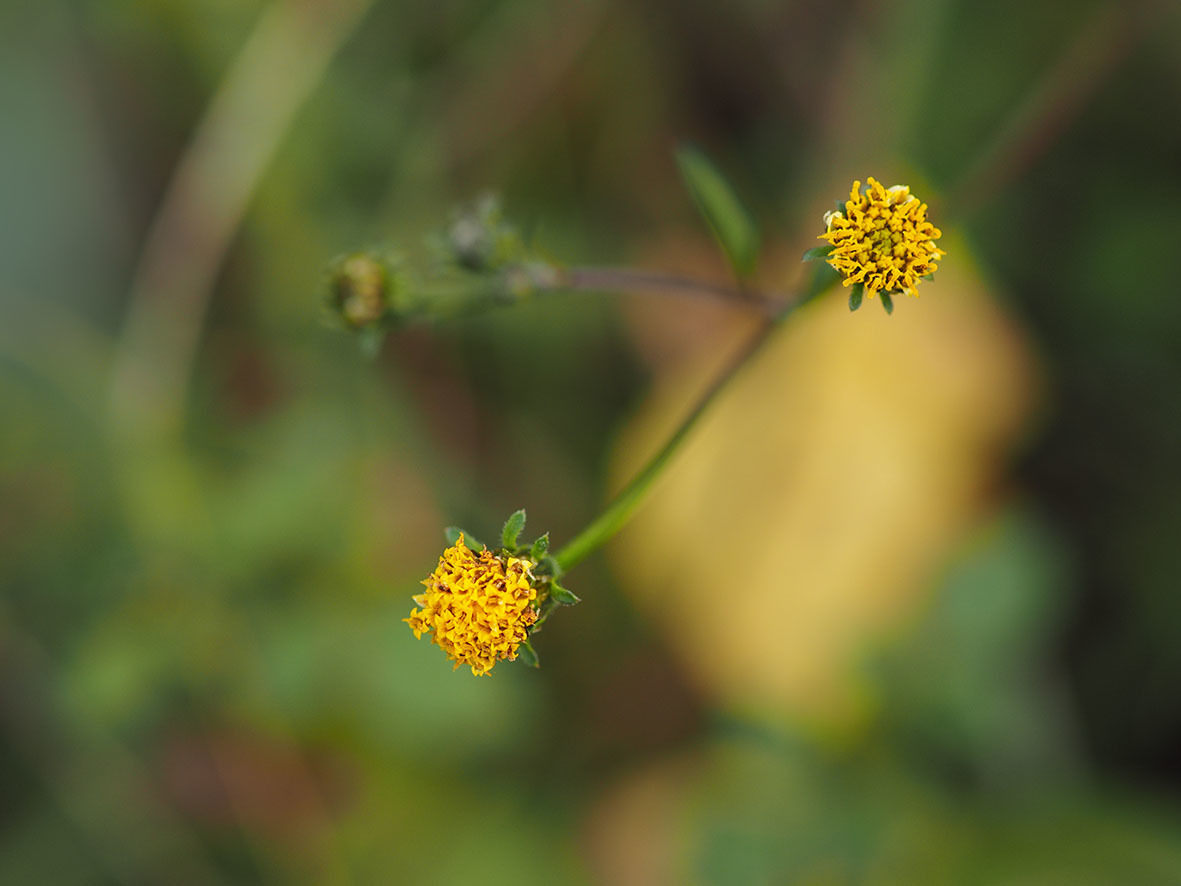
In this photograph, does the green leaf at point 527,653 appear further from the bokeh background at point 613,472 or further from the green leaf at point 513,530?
the bokeh background at point 613,472

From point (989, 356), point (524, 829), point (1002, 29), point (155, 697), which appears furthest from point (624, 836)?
point (1002, 29)

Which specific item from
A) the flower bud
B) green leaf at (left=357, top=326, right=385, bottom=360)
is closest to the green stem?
green leaf at (left=357, top=326, right=385, bottom=360)

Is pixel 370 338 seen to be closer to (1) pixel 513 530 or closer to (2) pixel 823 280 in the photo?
(1) pixel 513 530

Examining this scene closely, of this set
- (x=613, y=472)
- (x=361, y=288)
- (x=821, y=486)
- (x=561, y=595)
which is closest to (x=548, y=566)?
(x=561, y=595)

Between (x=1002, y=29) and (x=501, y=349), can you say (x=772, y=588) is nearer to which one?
(x=501, y=349)

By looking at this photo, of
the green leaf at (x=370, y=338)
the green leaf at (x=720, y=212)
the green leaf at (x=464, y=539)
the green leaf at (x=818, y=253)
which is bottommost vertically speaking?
the green leaf at (x=464, y=539)

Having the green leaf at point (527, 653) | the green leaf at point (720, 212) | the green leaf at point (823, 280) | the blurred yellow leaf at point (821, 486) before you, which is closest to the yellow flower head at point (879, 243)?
the green leaf at point (823, 280)
